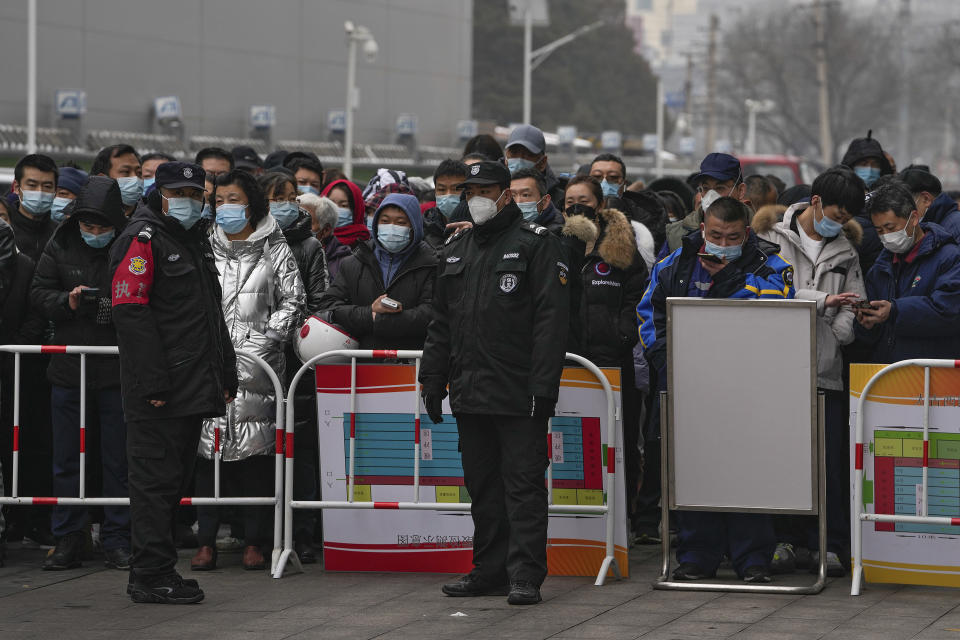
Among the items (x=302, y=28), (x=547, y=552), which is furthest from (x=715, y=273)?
(x=302, y=28)

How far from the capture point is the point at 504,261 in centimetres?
763

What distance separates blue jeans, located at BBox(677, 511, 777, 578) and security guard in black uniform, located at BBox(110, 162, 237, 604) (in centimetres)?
256

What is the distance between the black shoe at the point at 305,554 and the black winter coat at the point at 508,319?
1746mm

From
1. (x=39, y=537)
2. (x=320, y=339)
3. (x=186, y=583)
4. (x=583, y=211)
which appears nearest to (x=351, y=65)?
(x=39, y=537)

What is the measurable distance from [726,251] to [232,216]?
2777 mm

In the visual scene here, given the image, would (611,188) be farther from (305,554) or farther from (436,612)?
(436,612)

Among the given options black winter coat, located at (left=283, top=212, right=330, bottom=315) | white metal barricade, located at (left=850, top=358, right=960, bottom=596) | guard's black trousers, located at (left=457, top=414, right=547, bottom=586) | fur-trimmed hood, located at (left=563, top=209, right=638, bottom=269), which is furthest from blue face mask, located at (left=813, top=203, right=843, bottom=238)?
black winter coat, located at (left=283, top=212, right=330, bottom=315)

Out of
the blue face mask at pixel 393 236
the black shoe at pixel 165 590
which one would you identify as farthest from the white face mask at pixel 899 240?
the black shoe at pixel 165 590

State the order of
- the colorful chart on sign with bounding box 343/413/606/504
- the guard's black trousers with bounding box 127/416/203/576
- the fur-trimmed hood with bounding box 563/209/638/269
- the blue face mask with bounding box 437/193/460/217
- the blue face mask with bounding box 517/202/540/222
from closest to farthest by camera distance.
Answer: the guard's black trousers with bounding box 127/416/203/576
the colorful chart on sign with bounding box 343/413/606/504
the blue face mask with bounding box 517/202/540/222
the fur-trimmed hood with bounding box 563/209/638/269
the blue face mask with bounding box 437/193/460/217

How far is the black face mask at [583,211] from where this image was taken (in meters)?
9.12

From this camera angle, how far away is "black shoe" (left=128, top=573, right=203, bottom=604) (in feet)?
25.1

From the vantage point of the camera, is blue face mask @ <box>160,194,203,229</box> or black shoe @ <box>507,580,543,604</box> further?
blue face mask @ <box>160,194,203,229</box>

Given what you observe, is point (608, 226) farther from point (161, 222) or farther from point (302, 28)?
point (302, 28)

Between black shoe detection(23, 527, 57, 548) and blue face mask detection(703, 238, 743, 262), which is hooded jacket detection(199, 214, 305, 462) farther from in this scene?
blue face mask detection(703, 238, 743, 262)
